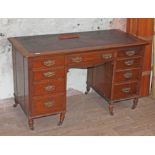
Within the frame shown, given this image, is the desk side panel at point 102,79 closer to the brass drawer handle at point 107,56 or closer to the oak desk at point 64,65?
the oak desk at point 64,65

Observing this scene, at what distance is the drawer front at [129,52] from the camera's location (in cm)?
348

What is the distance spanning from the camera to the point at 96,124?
3564 millimetres

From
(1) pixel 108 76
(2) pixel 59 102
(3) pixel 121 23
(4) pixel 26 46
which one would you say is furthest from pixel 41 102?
(3) pixel 121 23

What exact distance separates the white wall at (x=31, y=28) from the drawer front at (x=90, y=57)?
62 centimetres

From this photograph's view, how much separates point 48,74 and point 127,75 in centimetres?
92

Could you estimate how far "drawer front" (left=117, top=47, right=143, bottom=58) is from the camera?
11.4ft

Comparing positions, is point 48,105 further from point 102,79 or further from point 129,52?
point 129,52

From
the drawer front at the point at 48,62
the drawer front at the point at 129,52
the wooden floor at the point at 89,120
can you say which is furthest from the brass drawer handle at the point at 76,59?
the wooden floor at the point at 89,120

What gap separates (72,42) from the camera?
3436 millimetres

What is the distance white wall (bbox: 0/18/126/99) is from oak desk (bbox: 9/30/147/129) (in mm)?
118

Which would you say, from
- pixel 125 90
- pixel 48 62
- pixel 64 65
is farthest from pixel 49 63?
pixel 125 90

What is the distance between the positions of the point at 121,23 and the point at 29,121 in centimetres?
161
